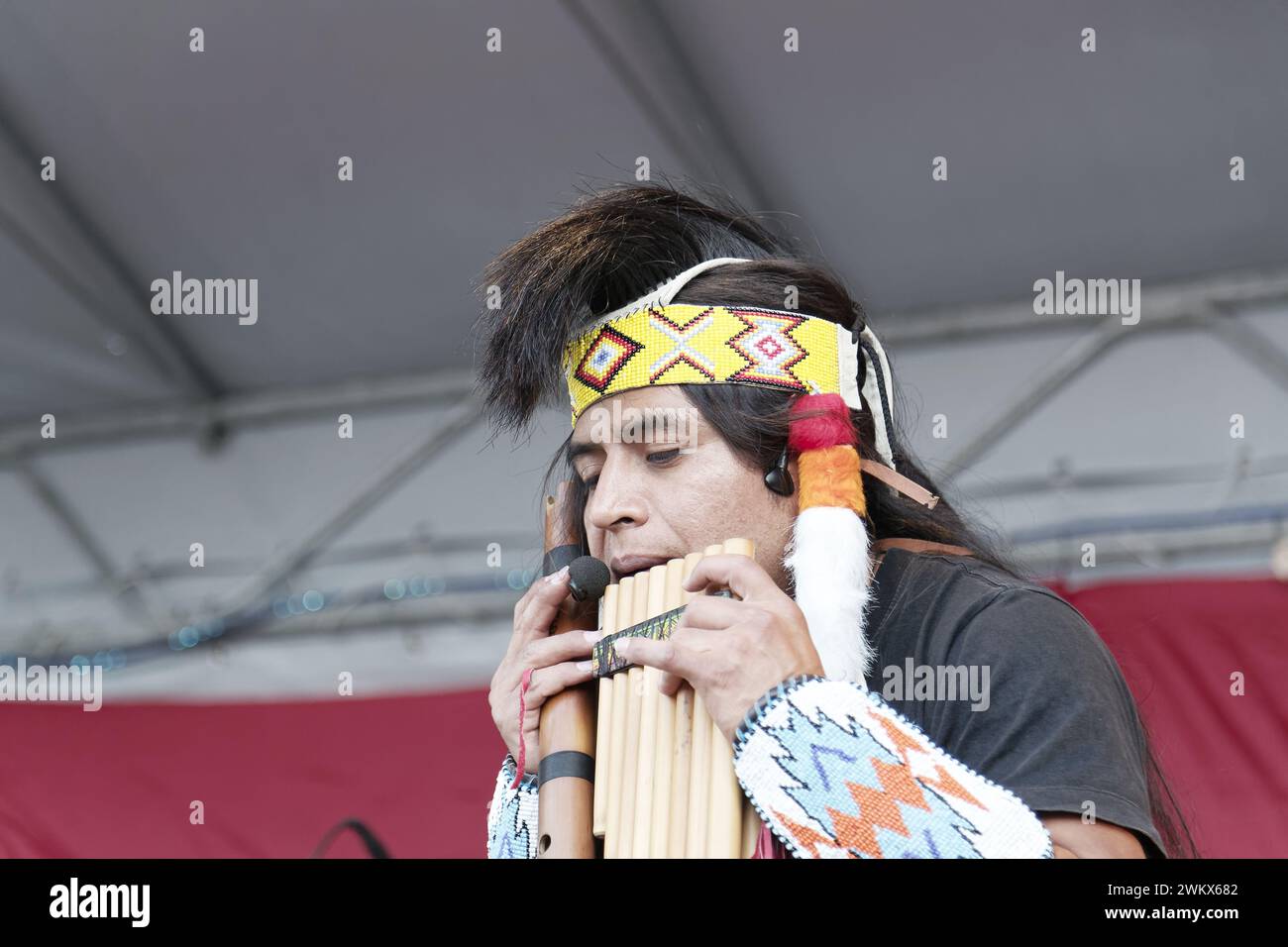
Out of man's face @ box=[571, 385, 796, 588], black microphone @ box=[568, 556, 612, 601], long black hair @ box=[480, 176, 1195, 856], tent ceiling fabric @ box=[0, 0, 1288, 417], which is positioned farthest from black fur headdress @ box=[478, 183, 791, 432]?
tent ceiling fabric @ box=[0, 0, 1288, 417]

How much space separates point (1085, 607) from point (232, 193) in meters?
2.67

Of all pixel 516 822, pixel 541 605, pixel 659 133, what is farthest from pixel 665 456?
pixel 659 133

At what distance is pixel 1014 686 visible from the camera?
1.71 meters

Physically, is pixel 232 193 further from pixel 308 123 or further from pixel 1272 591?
pixel 1272 591

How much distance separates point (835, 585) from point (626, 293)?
0.64 m

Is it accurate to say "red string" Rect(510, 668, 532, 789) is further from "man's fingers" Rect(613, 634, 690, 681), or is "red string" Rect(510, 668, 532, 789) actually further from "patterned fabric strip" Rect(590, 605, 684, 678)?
"man's fingers" Rect(613, 634, 690, 681)

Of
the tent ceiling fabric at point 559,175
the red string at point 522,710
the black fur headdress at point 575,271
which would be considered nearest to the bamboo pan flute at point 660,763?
the red string at point 522,710

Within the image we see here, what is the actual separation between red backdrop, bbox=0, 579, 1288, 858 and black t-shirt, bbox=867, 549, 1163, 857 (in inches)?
71.7

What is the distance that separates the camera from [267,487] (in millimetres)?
4789

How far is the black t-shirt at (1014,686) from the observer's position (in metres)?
1.60

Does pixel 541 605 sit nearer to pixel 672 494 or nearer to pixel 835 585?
pixel 672 494

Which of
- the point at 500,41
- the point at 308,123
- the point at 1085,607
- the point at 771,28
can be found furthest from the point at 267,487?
the point at 1085,607

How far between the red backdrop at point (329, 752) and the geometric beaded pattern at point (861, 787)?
215 centimetres
